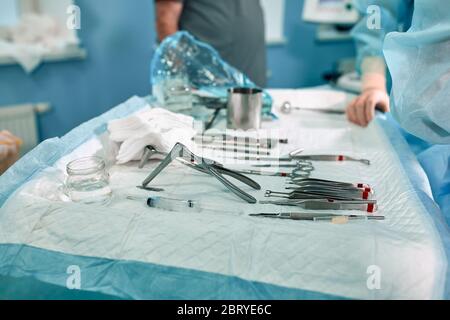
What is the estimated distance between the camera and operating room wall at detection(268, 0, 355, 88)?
293cm

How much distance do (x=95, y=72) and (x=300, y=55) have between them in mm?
1543

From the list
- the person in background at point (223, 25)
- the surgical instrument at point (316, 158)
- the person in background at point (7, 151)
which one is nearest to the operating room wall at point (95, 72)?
the person in background at point (223, 25)

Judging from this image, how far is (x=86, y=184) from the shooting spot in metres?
0.69

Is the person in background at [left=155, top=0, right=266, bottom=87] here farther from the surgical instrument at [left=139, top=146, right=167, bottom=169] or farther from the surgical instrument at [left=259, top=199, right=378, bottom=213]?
the surgical instrument at [left=259, top=199, right=378, bottom=213]

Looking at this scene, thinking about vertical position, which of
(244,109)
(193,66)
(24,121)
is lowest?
(24,121)

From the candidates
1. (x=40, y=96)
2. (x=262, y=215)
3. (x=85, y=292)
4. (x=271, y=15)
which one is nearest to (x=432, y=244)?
(x=262, y=215)

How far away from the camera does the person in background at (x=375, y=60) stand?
1.16 meters

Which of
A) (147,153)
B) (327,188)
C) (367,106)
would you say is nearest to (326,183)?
(327,188)

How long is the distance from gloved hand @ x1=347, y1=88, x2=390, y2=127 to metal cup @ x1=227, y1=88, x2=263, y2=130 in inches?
11.5

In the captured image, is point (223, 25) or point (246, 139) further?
point (223, 25)

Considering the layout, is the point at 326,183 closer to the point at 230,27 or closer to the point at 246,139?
the point at 246,139

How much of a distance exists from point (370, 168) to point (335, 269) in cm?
36
